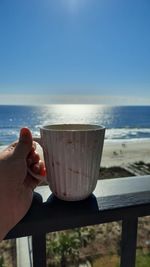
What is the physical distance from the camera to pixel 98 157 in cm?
33

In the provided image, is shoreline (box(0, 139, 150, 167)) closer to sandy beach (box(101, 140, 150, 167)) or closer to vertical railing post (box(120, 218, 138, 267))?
sandy beach (box(101, 140, 150, 167))

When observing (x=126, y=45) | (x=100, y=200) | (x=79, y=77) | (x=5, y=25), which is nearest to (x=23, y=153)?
(x=100, y=200)

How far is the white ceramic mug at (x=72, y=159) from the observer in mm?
300

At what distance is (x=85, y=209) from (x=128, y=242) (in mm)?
129

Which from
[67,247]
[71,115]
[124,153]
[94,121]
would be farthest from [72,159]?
[71,115]

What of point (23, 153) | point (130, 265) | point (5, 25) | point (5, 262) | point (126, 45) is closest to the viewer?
point (23, 153)

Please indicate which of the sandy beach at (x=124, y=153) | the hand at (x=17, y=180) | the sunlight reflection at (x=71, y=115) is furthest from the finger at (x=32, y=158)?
the sunlight reflection at (x=71, y=115)

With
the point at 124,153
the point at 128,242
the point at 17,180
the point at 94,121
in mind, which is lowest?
the point at 124,153

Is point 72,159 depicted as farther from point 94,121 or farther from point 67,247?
point 94,121

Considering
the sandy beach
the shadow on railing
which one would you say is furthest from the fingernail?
the sandy beach

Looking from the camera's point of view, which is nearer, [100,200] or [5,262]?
[100,200]

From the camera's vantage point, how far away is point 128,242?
0.40m

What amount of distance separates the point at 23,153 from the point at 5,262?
19.9 inches

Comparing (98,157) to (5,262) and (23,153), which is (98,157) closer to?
(23,153)
